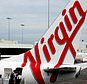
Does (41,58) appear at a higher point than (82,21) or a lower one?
lower

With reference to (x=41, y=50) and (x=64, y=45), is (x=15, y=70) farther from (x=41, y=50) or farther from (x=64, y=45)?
(x=64, y=45)

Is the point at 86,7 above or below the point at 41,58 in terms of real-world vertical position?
above

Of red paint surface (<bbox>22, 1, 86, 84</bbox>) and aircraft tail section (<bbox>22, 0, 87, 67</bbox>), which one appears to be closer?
red paint surface (<bbox>22, 1, 86, 84</bbox>)

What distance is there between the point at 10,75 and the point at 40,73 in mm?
1922

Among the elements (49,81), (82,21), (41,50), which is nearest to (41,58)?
(41,50)

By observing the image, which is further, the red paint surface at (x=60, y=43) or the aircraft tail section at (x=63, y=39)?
the aircraft tail section at (x=63, y=39)

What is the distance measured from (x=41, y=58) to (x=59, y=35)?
73.6 inches

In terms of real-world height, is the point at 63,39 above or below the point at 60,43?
above

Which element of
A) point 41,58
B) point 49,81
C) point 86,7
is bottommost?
point 49,81

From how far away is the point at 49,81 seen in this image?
18.5 m

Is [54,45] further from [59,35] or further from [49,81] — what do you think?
[49,81]

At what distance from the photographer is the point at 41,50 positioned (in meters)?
19.4

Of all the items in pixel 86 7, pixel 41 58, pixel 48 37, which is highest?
pixel 86 7

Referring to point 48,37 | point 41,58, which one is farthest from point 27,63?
point 48,37
